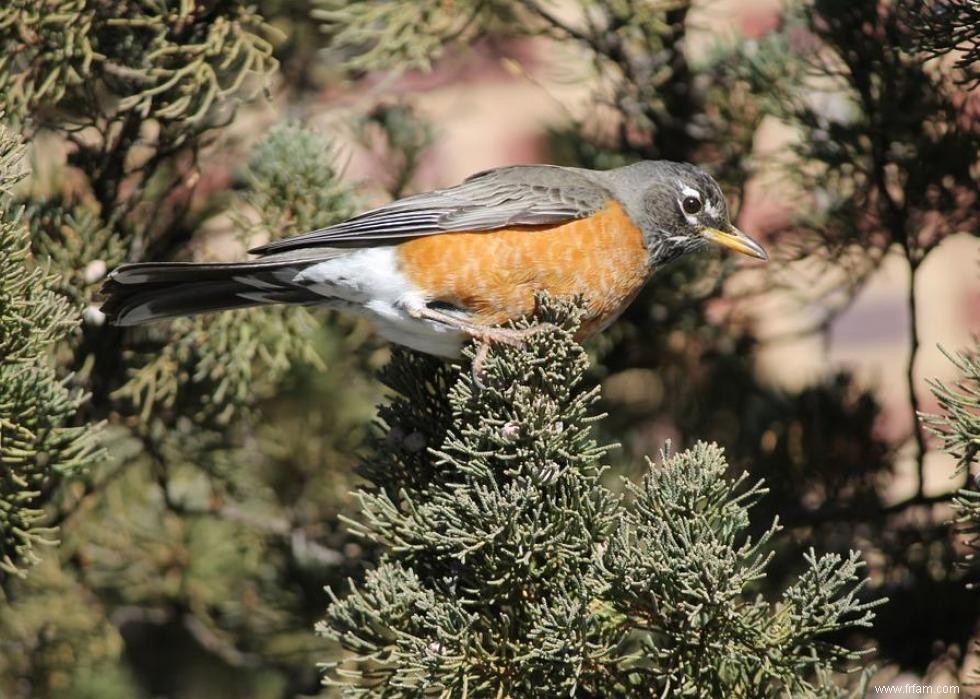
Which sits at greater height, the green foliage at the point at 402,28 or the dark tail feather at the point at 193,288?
the green foliage at the point at 402,28

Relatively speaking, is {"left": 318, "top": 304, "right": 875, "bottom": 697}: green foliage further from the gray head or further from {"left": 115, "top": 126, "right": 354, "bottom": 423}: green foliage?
the gray head

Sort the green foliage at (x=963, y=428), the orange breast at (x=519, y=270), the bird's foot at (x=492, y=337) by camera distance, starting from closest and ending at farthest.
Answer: the green foliage at (x=963, y=428)
the bird's foot at (x=492, y=337)
the orange breast at (x=519, y=270)

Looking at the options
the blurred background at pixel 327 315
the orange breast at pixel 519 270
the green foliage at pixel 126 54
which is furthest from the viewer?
the orange breast at pixel 519 270

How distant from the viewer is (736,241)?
8.14 feet

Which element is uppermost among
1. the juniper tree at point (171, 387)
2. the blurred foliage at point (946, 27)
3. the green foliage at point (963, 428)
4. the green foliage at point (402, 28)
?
the blurred foliage at point (946, 27)

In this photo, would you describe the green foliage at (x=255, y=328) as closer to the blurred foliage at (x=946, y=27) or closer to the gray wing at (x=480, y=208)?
the gray wing at (x=480, y=208)

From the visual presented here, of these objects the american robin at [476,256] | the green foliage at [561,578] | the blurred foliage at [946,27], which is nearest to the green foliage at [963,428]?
the green foliage at [561,578]

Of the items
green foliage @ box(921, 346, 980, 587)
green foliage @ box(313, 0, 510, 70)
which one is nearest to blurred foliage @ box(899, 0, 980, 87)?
green foliage @ box(921, 346, 980, 587)

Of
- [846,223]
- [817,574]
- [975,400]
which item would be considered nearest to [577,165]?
[846,223]

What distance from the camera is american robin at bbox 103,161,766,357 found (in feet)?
7.26

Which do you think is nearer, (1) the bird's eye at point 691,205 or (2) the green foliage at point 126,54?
(2) the green foliage at point 126,54

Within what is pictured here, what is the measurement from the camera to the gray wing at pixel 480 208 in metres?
2.27

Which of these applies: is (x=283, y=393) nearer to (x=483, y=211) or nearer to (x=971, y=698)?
(x=483, y=211)

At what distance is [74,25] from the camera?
2.04 m
